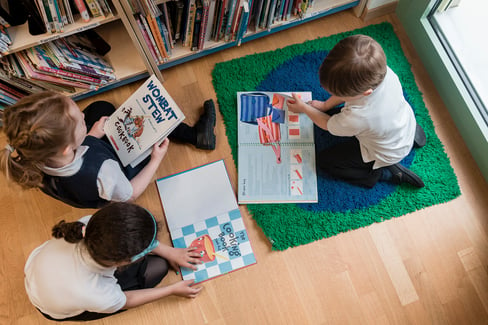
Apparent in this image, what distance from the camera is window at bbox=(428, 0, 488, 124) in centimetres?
147

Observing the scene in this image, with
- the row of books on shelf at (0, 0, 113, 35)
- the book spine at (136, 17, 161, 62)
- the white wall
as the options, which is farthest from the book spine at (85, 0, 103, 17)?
the white wall

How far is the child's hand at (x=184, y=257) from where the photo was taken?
1353 mm

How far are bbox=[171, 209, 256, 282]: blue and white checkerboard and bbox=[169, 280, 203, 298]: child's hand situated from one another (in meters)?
0.04

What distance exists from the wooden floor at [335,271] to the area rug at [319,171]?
42 mm

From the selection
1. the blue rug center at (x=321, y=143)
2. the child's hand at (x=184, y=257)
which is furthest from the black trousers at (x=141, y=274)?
the blue rug center at (x=321, y=143)

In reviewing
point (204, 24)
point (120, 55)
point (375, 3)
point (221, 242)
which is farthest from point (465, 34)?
point (120, 55)

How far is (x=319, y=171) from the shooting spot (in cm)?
149

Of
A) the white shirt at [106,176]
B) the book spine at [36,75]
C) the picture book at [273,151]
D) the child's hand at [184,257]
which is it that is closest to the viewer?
the white shirt at [106,176]

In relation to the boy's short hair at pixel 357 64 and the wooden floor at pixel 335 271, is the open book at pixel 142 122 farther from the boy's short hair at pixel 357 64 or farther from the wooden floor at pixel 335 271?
the boy's short hair at pixel 357 64

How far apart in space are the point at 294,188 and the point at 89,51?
37.2 inches

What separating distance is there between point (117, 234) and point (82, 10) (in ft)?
2.34

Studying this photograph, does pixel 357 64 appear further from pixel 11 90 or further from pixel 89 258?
pixel 11 90

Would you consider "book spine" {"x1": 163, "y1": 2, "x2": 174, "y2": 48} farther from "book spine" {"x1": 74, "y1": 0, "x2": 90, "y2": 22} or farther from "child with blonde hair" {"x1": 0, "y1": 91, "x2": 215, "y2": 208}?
"child with blonde hair" {"x1": 0, "y1": 91, "x2": 215, "y2": 208}

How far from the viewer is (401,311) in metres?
1.37
